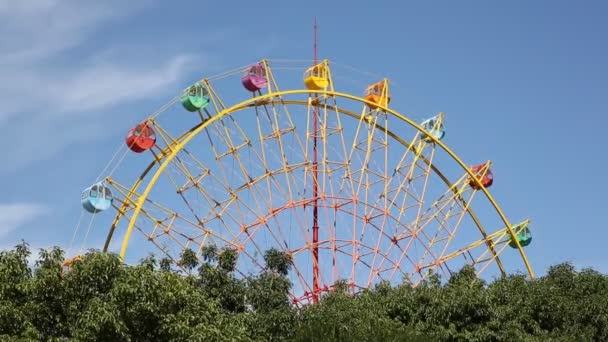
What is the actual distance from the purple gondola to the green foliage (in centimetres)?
518

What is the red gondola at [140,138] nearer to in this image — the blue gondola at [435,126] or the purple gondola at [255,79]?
the purple gondola at [255,79]

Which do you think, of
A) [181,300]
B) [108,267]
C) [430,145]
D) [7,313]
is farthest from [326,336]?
[430,145]

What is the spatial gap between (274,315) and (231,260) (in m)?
2.90

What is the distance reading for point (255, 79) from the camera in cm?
3281

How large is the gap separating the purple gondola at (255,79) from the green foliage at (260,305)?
5.18m

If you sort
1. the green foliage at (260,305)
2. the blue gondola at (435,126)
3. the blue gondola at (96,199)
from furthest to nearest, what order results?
the blue gondola at (435,126) → the blue gondola at (96,199) → the green foliage at (260,305)

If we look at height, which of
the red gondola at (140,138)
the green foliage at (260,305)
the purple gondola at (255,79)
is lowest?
the green foliage at (260,305)

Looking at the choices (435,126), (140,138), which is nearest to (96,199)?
(140,138)

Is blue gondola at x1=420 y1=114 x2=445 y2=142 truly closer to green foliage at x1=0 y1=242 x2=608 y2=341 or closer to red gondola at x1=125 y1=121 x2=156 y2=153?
green foliage at x1=0 y1=242 x2=608 y2=341

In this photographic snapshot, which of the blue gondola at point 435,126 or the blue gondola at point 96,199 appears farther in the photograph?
the blue gondola at point 435,126

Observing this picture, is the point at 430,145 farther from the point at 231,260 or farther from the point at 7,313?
the point at 7,313

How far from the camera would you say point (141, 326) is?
23156 mm

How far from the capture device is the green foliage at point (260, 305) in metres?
22.7

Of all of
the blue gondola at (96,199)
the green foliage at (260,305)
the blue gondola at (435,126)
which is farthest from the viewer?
the blue gondola at (435,126)
